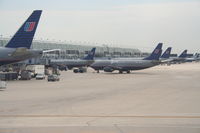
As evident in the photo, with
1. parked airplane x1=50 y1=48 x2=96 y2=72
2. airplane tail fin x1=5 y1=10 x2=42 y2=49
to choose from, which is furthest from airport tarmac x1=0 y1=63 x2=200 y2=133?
parked airplane x1=50 y1=48 x2=96 y2=72

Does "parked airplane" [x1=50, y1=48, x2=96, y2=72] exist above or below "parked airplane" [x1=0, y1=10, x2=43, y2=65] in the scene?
below

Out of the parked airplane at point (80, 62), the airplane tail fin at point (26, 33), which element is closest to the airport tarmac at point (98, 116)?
the airplane tail fin at point (26, 33)

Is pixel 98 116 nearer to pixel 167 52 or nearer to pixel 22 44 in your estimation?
pixel 22 44

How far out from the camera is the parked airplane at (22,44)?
1986 inches

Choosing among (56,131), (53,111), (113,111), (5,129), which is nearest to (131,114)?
(113,111)

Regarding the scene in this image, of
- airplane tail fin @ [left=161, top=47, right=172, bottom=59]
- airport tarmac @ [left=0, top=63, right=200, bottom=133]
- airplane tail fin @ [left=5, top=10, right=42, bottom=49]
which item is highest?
airplane tail fin @ [left=5, top=10, right=42, bottom=49]

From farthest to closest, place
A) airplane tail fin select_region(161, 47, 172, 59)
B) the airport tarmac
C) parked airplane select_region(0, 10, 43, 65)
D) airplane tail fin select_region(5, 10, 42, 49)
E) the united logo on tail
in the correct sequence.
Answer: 1. airplane tail fin select_region(161, 47, 172, 59)
2. the united logo on tail
3. airplane tail fin select_region(5, 10, 42, 49)
4. parked airplane select_region(0, 10, 43, 65)
5. the airport tarmac

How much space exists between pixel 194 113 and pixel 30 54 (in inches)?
1354

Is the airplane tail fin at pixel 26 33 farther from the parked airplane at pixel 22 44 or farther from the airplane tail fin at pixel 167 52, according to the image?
the airplane tail fin at pixel 167 52

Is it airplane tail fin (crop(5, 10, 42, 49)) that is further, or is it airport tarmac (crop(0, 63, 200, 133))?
airplane tail fin (crop(5, 10, 42, 49))

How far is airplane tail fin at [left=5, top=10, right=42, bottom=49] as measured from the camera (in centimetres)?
5194

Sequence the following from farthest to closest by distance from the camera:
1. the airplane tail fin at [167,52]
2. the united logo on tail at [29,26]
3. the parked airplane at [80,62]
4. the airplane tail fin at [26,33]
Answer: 1. the airplane tail fin at [167,52]
2. the parked airplane at [80,62]
3. the united logo on tail at [29,26]
4. the airplane tail fin at [26,33]

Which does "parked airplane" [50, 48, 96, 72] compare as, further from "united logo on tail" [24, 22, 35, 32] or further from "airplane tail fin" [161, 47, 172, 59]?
"united logo on tail" [24, 22, 35, 32]

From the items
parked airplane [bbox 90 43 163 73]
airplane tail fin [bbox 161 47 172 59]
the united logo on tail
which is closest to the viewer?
the united logo on tail
